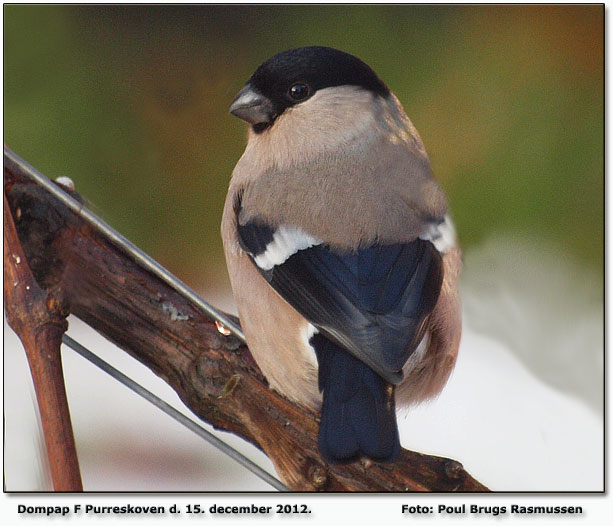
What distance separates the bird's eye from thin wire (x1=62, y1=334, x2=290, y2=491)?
2.03ft

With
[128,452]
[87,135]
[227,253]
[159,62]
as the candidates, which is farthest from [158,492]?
[159,62]

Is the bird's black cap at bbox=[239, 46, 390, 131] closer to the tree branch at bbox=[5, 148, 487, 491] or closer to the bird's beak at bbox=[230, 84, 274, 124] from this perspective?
the bird's beak at bbox=[230, 84, 274, 124]

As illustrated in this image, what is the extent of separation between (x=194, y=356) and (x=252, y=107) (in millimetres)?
487

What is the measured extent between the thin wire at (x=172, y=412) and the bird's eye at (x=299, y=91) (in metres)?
0.62

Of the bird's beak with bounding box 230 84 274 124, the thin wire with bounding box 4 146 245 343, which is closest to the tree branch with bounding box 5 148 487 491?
the thin wire with bounding box 4 146 245 343

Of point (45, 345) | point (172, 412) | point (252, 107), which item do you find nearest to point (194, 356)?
point (172, 412)

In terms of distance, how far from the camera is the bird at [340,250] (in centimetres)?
120

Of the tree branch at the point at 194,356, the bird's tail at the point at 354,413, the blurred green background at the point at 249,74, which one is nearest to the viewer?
the bird's tail at the point at 354,413

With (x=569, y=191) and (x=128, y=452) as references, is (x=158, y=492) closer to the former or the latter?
(x=128, y=452)

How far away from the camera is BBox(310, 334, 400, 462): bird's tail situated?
1.18 metres

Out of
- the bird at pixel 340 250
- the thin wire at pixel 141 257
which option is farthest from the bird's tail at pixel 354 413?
the thin wire at pixel 141 257

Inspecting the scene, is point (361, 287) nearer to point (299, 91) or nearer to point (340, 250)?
point (340, 250)

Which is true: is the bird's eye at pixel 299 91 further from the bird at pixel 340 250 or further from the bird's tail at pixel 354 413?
the bird's tail at pixel 354 413

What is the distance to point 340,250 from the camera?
1285mm
